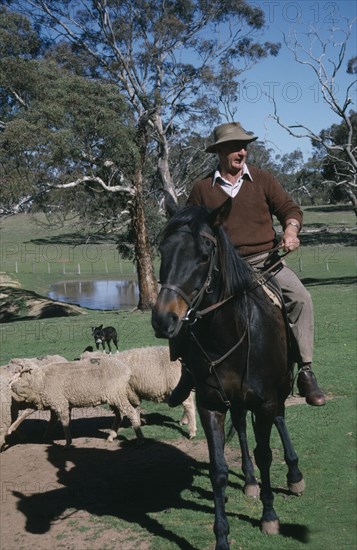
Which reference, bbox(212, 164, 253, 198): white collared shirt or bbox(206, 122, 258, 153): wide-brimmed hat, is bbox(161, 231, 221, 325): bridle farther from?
bbox(206, 122, 258, 153): wide-brimmed hat

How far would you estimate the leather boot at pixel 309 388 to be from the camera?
587 centimetres

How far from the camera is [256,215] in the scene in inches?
225

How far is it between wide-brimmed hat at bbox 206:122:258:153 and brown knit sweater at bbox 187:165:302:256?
0.35 meters

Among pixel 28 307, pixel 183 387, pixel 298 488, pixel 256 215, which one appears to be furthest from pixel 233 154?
pixel 28 307

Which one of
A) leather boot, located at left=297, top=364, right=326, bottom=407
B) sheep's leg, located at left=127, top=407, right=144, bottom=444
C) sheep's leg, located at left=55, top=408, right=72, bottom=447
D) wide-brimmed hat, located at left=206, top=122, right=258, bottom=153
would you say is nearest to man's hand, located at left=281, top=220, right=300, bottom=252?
wide-brimmed hat, located at left=206, top=122, right=258, bottom=153

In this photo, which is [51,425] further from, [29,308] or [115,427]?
[29,308]

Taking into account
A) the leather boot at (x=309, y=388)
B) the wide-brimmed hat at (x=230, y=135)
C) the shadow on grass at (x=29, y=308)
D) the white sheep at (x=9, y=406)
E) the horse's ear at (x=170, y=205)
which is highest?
the wide-brimmed hat at (x=230, y=135)

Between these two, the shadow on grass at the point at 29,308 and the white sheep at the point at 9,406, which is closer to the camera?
the white sheep at the point at 9,406

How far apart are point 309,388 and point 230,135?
8.22 feet

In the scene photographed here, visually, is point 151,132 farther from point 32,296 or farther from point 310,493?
A: point 310,493

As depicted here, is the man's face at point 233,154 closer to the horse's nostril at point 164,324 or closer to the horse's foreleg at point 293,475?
the horse's nostril at point 164,324

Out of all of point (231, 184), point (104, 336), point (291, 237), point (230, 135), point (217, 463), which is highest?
point (230, 135)

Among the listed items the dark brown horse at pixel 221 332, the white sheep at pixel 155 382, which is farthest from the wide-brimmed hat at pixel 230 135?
the white sheep at pixel 155 382

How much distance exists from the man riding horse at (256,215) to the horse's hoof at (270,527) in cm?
122
